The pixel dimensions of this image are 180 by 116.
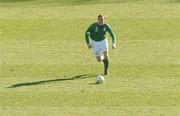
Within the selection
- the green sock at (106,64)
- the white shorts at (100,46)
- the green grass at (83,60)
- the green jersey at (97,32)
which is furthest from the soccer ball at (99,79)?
the green jersey at (97,32)

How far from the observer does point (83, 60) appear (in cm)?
2486

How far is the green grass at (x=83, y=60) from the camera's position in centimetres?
1992

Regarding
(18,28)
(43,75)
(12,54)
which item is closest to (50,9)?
(18,28)

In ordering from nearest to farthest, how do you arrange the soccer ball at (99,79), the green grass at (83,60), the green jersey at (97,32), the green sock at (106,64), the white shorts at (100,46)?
the green grass at (83,60)
the soccer ball at (99,79)
the green sock at (106,64)
the green jersey at (97,32)
the white shorts at (100,46)

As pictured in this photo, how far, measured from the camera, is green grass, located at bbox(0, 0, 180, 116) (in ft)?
65.4

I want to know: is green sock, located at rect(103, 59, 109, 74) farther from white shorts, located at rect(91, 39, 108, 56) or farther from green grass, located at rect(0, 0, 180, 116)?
white shorts, located at rect(91, 39, 108, 56)

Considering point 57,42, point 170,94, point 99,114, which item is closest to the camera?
point 99,114

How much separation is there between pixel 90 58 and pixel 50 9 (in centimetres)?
762

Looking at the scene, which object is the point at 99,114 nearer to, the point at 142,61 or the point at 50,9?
the point at 142,61

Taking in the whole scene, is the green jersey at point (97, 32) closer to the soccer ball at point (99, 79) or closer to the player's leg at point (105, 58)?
the player's leg at point (105, 58)

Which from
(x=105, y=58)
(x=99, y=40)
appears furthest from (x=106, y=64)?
(x=99, y=40)

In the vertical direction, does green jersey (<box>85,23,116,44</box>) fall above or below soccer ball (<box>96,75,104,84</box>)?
above

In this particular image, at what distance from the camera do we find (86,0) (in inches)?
1346

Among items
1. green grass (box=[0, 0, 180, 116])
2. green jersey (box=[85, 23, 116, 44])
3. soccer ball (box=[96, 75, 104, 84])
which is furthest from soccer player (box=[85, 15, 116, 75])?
soccer ball (box=[96, 75, 104, 84])
